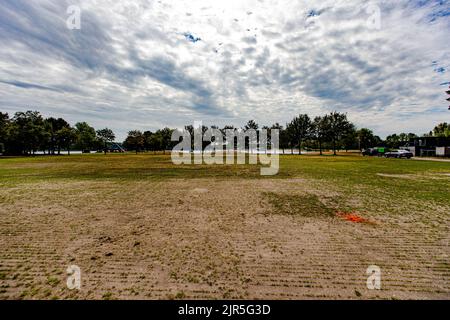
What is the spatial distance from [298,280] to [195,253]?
253 cm

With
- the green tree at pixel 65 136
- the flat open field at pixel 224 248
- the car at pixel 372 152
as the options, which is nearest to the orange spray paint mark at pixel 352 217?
the flat open field at pixel 224 248

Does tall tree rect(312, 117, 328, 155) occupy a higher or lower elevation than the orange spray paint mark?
higher

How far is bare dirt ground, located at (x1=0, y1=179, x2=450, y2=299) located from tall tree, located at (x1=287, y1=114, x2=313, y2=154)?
2340 inches

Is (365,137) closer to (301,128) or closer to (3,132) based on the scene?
(301,128)

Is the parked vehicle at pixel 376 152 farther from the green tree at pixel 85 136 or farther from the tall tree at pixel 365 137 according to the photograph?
the green tree at pixel 85 136

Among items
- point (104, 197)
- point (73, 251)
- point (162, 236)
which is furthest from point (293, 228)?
point (104, 197)

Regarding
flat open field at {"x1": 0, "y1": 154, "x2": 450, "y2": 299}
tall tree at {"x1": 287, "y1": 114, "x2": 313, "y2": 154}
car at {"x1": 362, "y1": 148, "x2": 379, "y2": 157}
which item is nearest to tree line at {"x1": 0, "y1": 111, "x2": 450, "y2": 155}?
tall tree at {"x1": 287, "y1": 114, "x2": 313, "y2": 154}

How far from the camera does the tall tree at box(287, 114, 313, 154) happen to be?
64.9 meters

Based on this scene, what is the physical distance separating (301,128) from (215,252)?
66.2 m

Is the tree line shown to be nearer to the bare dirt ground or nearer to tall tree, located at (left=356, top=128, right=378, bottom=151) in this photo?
tall tree, located at (left=356, top=128, right=378, bottom=151)

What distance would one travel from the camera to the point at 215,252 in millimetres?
5383

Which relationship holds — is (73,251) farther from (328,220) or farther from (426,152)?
(426,152)

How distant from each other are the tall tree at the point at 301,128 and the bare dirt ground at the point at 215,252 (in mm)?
59435

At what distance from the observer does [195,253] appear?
210 inches
